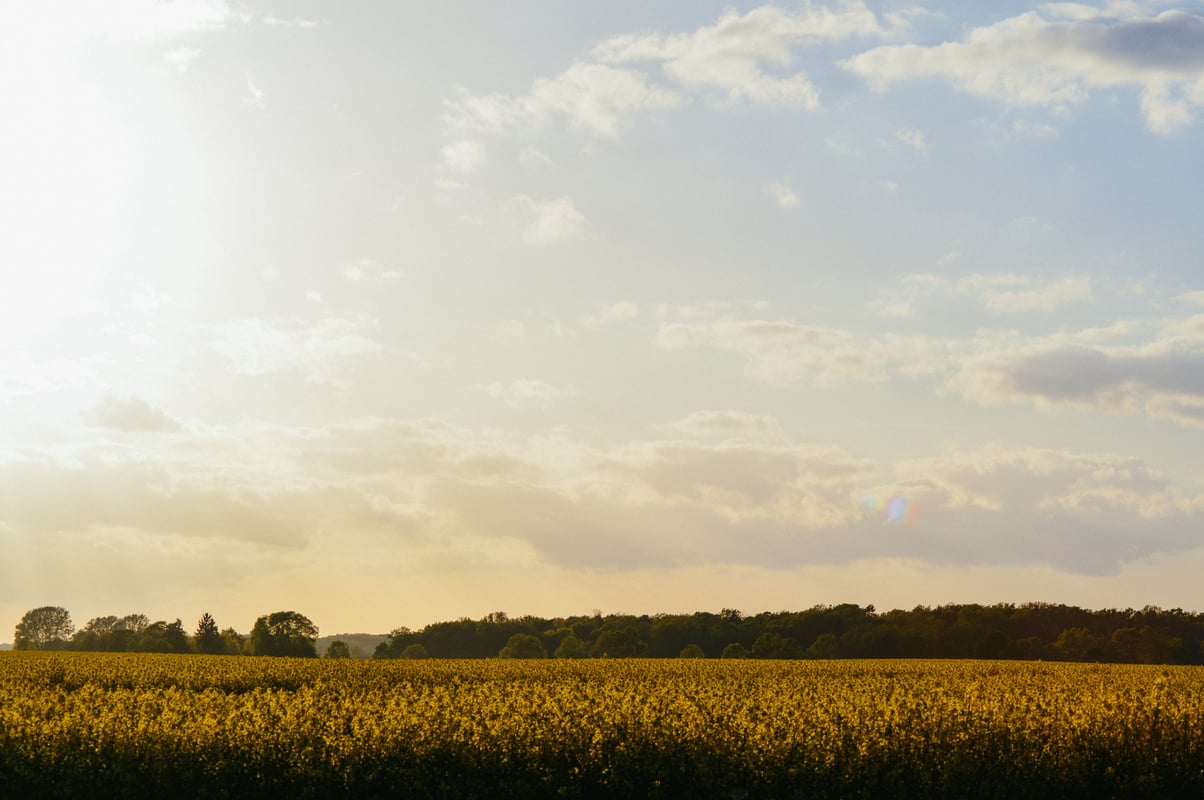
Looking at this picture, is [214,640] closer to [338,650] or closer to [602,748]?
[338,650]

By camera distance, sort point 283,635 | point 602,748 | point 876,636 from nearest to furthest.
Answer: point 602,748
point 876,636
point 283,635

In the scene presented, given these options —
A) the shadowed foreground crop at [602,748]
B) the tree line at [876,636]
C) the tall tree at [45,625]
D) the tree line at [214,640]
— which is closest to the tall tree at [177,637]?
the tree line at [214,640]

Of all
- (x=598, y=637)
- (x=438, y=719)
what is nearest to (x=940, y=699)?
(x=438, y=719)

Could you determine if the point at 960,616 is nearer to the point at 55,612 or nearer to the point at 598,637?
the point at 598,637

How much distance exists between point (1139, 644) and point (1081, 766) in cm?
7701

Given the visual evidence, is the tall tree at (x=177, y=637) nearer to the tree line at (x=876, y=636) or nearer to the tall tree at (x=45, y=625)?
the tree line at (x=876, y=636)

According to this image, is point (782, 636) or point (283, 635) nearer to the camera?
point (782, 636)

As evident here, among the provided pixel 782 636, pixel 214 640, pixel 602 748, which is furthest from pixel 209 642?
pixel 602 748

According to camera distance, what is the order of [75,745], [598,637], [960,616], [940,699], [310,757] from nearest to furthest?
[310,757] < [75,745] < [940,699] < [960,616] < [598,637]

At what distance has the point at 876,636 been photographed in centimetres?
9512

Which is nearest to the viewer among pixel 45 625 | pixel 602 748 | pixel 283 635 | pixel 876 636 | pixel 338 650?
pixel 602 748

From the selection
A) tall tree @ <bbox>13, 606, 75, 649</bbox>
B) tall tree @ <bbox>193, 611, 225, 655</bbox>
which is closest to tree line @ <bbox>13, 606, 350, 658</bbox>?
tall tree @ <bbox>193, 611, 225, 655</bbox>

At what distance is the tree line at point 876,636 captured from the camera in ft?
302

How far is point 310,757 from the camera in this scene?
19859mm
